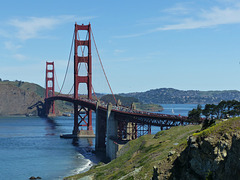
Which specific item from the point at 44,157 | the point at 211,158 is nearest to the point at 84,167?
the point at 44,157

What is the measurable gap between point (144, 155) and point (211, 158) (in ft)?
88.8

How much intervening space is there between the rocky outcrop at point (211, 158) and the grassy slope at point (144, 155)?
9.31m

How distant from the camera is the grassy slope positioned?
46297 mm

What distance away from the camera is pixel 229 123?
29.5 meters

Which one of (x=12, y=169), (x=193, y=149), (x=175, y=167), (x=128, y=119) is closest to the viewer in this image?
(x=193, y=149)

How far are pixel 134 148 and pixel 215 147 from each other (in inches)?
1513

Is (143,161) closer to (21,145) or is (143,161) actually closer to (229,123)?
(229,123)

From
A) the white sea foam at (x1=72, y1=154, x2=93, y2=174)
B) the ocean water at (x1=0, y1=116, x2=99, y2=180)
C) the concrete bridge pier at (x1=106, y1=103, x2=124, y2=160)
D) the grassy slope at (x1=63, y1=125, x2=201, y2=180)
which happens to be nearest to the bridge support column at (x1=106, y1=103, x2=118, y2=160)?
the concrete bridge pier at (x1=106, y1=103, x2=124, y2=160)

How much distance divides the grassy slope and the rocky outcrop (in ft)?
30.6

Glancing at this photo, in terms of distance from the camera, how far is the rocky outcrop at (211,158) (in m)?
26.5

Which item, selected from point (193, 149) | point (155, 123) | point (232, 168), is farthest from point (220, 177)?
point (155, 123)

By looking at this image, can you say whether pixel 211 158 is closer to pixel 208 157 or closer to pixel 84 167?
pixel 208 157

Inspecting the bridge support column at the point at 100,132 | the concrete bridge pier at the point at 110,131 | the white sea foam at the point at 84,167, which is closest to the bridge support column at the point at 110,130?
the concrete bridge pier at the point at 110,131

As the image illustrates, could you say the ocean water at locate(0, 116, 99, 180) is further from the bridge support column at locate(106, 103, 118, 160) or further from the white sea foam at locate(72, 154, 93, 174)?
the bridge support column at locate(106, 103, 118, 160)
